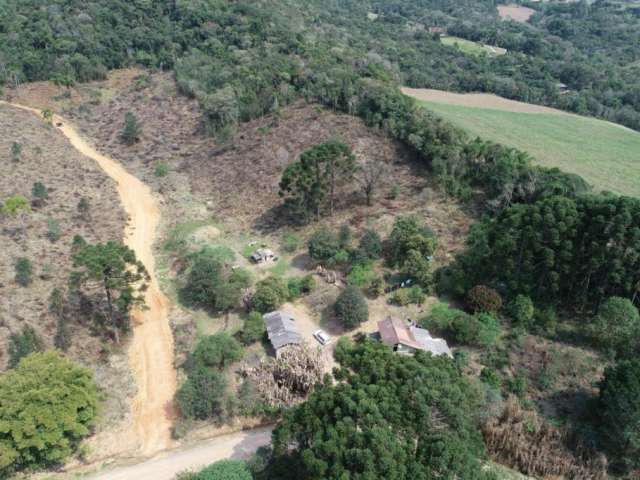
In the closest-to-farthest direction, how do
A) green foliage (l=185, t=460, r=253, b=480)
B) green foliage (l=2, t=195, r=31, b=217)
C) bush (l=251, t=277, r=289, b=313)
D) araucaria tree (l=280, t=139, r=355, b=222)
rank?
green foliage (l=185, t=460, r=253, b=480), bush (l=251, t=277, r=289, b=313), green foliage (l=2, t=195, r=31, b=217), araucaria tree (l=280, t=139, r=355, b=222)

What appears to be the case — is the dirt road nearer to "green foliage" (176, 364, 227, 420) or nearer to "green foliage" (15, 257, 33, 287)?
"green foliage" (176, 364, 227, 420)

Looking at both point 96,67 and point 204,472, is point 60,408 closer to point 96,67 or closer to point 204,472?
point 204,472

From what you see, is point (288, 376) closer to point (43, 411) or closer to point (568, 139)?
point (43, 411)

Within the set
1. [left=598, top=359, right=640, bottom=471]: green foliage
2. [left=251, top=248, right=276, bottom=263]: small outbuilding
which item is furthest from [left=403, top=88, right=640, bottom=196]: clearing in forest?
[left=251, top=248, right=276, bottom=263]: small outbuilding

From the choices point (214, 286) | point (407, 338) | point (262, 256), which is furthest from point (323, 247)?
point (407, 338)

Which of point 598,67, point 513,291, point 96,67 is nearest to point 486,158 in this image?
point 513,291

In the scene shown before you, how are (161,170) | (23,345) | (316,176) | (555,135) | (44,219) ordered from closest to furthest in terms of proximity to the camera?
(23,345) → (316,176) → (44,219) → (161,170) → (555,135)
